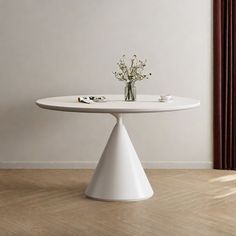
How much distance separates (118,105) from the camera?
3.97 metres

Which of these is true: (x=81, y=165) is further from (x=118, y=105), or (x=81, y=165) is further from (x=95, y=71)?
(x=118, y=105)

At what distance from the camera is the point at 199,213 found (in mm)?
3852

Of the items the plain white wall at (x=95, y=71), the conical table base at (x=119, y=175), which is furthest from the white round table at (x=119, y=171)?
the plain white wall at (x=95, y=71)

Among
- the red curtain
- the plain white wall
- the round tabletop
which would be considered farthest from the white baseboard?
the round tabletop

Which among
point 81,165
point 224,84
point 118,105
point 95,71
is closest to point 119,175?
point 118,105

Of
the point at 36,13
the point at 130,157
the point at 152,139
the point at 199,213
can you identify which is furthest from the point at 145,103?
the point at 36,13

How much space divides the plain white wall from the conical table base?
1.16 metres

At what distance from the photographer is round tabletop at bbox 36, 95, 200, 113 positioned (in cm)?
379

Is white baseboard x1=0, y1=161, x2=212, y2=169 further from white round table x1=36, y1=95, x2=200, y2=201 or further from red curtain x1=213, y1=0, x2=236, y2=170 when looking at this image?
white round table x1=36, y1=95, x2=200, y2=201

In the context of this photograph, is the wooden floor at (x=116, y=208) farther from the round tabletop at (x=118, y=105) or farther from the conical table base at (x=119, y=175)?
the round tabletop at (x=118, y=105)

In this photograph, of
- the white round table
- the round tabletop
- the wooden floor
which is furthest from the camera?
the white round table

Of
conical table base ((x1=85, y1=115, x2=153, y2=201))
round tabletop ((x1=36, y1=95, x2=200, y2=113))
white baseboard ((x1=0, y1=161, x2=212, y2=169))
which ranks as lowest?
white baseboard ((x1=0, y1=161, x2=212, y2=169))

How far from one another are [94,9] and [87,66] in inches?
22.6

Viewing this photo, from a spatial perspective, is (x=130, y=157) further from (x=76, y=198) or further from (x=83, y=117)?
(x=83, y=117)
